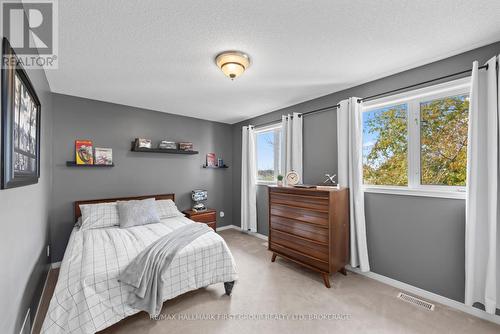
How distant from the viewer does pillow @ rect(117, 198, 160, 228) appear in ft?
9.82

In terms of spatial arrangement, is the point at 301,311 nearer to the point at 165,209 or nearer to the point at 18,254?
the point at 18,254

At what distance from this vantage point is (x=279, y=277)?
2.76 meters

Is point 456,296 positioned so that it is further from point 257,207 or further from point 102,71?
point 102,71

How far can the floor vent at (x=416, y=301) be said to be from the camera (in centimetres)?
215

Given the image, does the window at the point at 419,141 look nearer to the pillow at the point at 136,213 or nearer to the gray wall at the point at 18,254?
the pillow at the point at 136,213

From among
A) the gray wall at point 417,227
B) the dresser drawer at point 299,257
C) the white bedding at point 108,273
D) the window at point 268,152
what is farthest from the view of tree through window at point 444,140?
the white bedding at point 108,273

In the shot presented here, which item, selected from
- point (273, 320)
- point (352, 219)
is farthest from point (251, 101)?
point (273, 320)

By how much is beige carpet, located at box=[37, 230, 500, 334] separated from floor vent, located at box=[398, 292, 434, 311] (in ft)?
0.19

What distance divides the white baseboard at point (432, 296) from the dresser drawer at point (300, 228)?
784mm

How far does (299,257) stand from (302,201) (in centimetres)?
73

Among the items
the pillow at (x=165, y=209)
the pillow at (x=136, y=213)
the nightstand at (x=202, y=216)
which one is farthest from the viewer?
the nightstand at (x=202, y=216)

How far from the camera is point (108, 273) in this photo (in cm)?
177

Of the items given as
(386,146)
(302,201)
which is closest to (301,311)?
(302,201)

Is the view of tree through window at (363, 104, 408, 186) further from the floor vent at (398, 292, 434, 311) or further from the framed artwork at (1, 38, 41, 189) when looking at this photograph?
the framed artwork at (1, 38, 41, 189)
